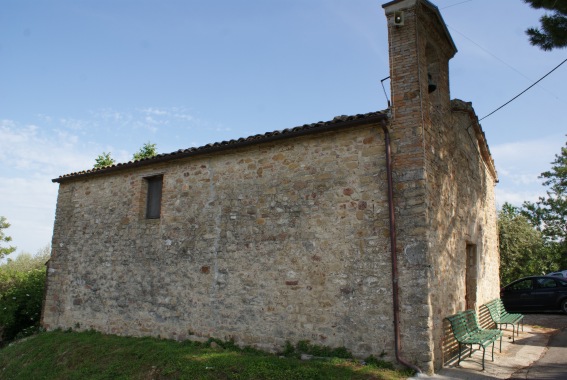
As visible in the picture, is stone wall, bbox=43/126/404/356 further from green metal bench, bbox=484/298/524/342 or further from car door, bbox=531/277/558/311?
car door, bbox=531/277/558/311

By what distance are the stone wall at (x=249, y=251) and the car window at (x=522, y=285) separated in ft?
29.4

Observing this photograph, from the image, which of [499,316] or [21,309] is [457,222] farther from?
[21,309]

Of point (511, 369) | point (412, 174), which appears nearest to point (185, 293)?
point (412, 174)

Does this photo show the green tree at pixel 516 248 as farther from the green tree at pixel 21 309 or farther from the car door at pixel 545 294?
the green tree at pixel 21 309

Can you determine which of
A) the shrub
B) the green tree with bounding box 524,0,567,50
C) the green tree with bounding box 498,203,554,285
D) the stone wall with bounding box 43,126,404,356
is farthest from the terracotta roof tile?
the green tree with bounding box 498,203,554,285

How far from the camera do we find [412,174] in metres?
6.36

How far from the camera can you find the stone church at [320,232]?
6316mm

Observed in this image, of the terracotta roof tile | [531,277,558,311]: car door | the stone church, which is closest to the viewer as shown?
the stone church

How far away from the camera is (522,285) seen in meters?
12.8

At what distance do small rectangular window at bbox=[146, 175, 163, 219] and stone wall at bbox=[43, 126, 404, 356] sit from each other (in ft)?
0.60

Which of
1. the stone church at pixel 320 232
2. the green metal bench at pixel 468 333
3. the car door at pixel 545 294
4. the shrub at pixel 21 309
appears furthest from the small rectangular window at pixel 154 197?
the car door at pixel 545 294

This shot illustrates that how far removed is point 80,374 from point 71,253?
3.88 metres

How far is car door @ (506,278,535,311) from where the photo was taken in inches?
494

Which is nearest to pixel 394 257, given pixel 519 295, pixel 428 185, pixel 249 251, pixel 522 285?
pixel 428 185
